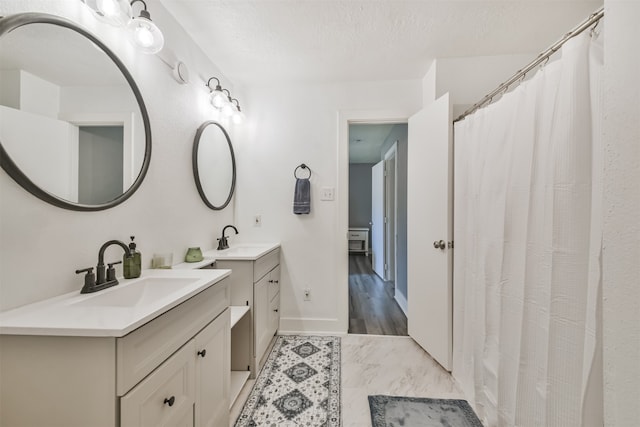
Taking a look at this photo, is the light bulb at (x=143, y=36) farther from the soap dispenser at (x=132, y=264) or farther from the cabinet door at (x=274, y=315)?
the cabinet door at (x=274, y=315)

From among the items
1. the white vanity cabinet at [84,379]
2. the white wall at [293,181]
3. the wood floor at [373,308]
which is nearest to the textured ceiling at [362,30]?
the white wall at [293,181]

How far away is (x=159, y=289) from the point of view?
1.13 metres

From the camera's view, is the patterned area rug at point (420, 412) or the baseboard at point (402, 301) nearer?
the patterned area rug at point (420, 412)

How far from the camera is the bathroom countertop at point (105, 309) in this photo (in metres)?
0.65

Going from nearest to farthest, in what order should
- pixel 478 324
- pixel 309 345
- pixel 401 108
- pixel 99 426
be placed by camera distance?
1. pixel 99 426
2. pixel 478 324
3. pixel 309 345
4. pixel 401 108

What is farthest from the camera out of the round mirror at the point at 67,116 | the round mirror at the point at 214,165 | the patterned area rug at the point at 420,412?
the round mirror at the point at 214,165

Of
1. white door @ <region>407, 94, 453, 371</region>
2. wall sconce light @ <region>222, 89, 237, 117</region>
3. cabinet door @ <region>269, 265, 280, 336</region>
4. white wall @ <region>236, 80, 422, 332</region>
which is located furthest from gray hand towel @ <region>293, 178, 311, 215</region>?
white door @ <region>407, 94, 453, 371</region>

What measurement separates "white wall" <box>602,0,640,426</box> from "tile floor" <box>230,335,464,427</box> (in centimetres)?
117

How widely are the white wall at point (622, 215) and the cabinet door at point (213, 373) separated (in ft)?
4.21

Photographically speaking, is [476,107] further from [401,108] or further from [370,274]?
[370,274]

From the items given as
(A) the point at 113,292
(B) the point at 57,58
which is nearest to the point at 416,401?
(A) the point at 113,292

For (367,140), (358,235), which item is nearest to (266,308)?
(367,140)

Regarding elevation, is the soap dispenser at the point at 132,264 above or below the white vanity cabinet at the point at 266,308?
above

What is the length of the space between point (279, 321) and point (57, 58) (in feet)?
7.37
